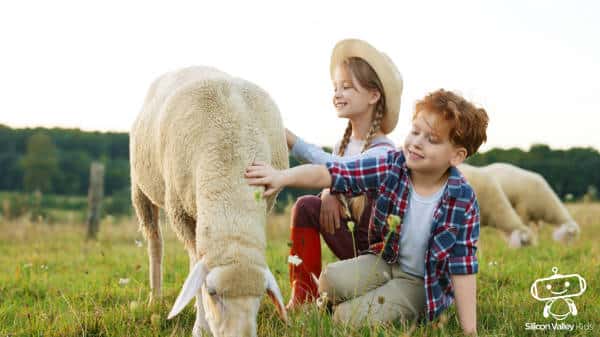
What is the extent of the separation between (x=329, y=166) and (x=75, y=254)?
18.0 ft

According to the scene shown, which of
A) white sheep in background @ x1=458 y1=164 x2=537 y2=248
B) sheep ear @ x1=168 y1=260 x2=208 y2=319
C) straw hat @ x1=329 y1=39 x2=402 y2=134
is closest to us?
sheep ear @ x1=168 y1=260 x2=208 y2=319

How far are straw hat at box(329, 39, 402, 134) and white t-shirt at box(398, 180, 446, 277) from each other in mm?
847

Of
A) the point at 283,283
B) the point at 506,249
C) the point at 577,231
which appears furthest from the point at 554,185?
the point at 283,283

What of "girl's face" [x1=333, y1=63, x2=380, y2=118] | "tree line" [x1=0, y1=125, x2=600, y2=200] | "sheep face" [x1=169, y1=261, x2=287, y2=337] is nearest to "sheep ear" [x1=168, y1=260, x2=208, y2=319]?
"sheep face" [x1=169, y1=261, x2=287, y2=337]

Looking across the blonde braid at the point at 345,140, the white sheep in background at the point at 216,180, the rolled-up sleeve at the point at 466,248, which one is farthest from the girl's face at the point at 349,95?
the rolled-up sleeve at the point at 466,248

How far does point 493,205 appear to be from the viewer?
941 centimetres

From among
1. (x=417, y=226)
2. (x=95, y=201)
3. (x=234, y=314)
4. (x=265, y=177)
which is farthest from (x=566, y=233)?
(x=95, y=201)

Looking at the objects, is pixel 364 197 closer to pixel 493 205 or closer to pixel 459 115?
pixel 459 115

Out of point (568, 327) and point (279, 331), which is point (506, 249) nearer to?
point (568, 327)

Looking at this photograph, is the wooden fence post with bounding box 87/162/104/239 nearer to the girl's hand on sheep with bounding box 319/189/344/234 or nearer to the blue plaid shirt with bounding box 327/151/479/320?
the girl's hand on sheep with bounding box 319/189/344/234

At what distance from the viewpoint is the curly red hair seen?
9.83ft

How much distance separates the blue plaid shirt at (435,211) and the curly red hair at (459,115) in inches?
8.9

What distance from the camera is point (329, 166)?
314 centimetres

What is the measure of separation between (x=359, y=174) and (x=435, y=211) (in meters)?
0.48
